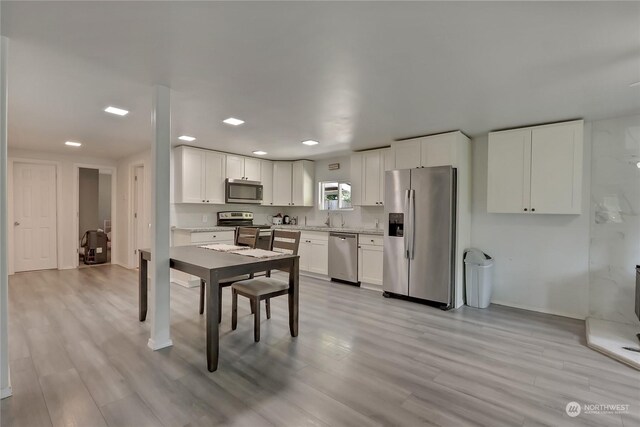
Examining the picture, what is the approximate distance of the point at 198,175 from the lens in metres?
5.17

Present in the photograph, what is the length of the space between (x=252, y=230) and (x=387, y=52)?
7.77 feet

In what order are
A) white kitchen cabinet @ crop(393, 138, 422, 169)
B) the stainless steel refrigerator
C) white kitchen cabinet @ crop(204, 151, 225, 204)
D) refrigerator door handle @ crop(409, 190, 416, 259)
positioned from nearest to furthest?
the stainless steel refrigerator → refrigerator door handle @ crop(409, 190, 416, 259) → white kitchen cabinet @ crop(393, 138, 422, 169) → white kitchen cabinet @ crop(204, 151, 225, 204)

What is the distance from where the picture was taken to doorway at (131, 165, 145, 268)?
6031mm

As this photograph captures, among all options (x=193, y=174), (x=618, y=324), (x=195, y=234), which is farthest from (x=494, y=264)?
(x=193, y=174)

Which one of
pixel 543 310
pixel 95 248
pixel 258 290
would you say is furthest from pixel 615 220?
pixel 95 248

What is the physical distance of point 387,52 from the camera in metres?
2.05

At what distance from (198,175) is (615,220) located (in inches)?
219

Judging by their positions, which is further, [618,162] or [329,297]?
[329,297]

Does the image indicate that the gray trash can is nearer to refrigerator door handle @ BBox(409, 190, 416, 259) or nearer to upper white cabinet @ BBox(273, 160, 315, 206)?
refrigerator door handle @ BBox(409, 190, 416, 259)

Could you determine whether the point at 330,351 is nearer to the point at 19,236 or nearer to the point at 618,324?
the point at 618,324

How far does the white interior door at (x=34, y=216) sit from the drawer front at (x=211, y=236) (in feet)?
11.4

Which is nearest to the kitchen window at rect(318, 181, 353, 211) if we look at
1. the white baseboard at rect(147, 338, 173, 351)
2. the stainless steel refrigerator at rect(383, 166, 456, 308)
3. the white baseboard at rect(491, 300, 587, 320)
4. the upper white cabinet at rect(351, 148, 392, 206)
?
the upper white cabinet at rect(351, 148, 392, 206)

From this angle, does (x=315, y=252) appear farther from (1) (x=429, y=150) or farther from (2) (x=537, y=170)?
(2) (x=537, y=170)

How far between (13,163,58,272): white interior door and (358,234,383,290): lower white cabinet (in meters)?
5.88
